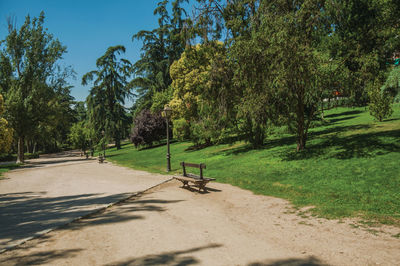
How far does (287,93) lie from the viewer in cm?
1200

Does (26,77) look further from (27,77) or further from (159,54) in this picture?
(159,54)

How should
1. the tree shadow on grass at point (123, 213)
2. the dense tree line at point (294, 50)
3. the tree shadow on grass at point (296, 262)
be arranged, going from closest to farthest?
the tree shadow on grass at point (296, 262), the tree shadow on grass at point (123, 213), the dense tree line at point (294, 50)

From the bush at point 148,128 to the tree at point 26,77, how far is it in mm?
11130

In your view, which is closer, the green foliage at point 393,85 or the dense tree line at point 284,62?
the green foliage at point 393,85

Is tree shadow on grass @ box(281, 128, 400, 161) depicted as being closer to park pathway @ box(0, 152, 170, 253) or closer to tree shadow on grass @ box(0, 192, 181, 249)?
park pathway @ box(0, 152, 170, 253)

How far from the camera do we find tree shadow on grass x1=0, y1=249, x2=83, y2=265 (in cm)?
418

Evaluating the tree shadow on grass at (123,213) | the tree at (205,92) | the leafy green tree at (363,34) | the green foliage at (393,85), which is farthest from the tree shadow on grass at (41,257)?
the leafy green tree at (363,34)

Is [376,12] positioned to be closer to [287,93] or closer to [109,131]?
[287,93]

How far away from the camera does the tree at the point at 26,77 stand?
29.5 metres

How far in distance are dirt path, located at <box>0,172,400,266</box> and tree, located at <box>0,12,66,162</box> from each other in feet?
94.7

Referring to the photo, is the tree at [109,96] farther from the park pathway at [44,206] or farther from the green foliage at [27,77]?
the park pathway at [44,206]

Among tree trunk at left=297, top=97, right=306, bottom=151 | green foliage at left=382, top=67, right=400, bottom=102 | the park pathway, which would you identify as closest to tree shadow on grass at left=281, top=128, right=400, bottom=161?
tree trunk at left=297, top=97, right=306, bottom=151

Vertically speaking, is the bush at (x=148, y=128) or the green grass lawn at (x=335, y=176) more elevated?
the bush at (x=148, y=128)

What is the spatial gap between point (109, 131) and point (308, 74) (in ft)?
118
